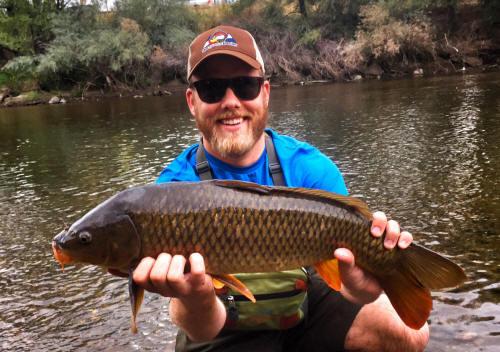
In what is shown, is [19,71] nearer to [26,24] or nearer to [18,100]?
[18,100]

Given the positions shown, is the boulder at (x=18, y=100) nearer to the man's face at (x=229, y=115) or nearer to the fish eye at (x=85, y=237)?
the man's face at (x=229, y=115)

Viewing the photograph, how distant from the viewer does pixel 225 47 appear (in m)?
2.76

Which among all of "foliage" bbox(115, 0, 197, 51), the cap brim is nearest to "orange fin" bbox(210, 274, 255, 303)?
the cap brim

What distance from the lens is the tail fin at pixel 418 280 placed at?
1975 millimetres

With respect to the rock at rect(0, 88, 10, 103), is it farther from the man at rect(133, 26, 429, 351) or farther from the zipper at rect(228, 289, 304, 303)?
the zipper at rect(228, 289, 304, 303)

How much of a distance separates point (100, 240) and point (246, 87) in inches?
55.1

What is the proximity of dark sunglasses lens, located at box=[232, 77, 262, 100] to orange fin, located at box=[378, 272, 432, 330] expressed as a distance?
1385mm

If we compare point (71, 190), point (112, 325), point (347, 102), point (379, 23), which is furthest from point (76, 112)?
point (112, 325)

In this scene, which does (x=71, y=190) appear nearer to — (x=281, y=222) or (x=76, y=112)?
(x=281, y=222)

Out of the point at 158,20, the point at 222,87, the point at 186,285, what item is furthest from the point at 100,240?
the point at 158,20

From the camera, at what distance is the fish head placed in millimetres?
1893

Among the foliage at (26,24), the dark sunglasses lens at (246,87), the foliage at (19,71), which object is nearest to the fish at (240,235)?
the dark sunglasses lens at (246,87)

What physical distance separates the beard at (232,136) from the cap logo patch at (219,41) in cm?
44

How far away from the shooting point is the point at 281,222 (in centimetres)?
197
